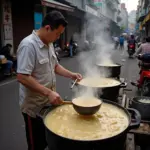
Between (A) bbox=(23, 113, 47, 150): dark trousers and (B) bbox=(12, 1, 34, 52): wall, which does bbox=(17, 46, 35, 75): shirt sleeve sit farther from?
(B) bbox=(12, 1, 34, 52): wall

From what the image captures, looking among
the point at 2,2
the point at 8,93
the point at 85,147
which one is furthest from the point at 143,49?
the point at 2,2

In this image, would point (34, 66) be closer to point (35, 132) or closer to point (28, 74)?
point (28, 74)

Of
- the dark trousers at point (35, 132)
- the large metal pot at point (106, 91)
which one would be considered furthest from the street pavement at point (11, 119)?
the large metal pot at point (106, 91)

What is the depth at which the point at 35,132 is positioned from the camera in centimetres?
235

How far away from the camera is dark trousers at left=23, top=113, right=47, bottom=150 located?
7.48 feet

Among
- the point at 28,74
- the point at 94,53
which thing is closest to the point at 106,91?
the point at 28,74

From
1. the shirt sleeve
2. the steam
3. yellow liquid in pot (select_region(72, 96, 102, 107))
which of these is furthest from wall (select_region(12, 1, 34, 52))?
yellow liquid in pot (select_region(72, 96, 102, 107))

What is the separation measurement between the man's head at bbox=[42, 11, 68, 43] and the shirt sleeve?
9.3 inches

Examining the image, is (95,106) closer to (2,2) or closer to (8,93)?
(8,93)

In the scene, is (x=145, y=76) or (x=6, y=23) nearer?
(x=145, y=76)

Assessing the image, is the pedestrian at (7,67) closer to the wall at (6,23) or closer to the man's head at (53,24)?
the wall at (6,23)

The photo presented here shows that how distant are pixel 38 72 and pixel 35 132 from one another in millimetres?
718

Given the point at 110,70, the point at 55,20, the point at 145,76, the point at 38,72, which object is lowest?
the point at 145,76

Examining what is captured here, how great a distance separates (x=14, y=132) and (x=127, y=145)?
2398mm
